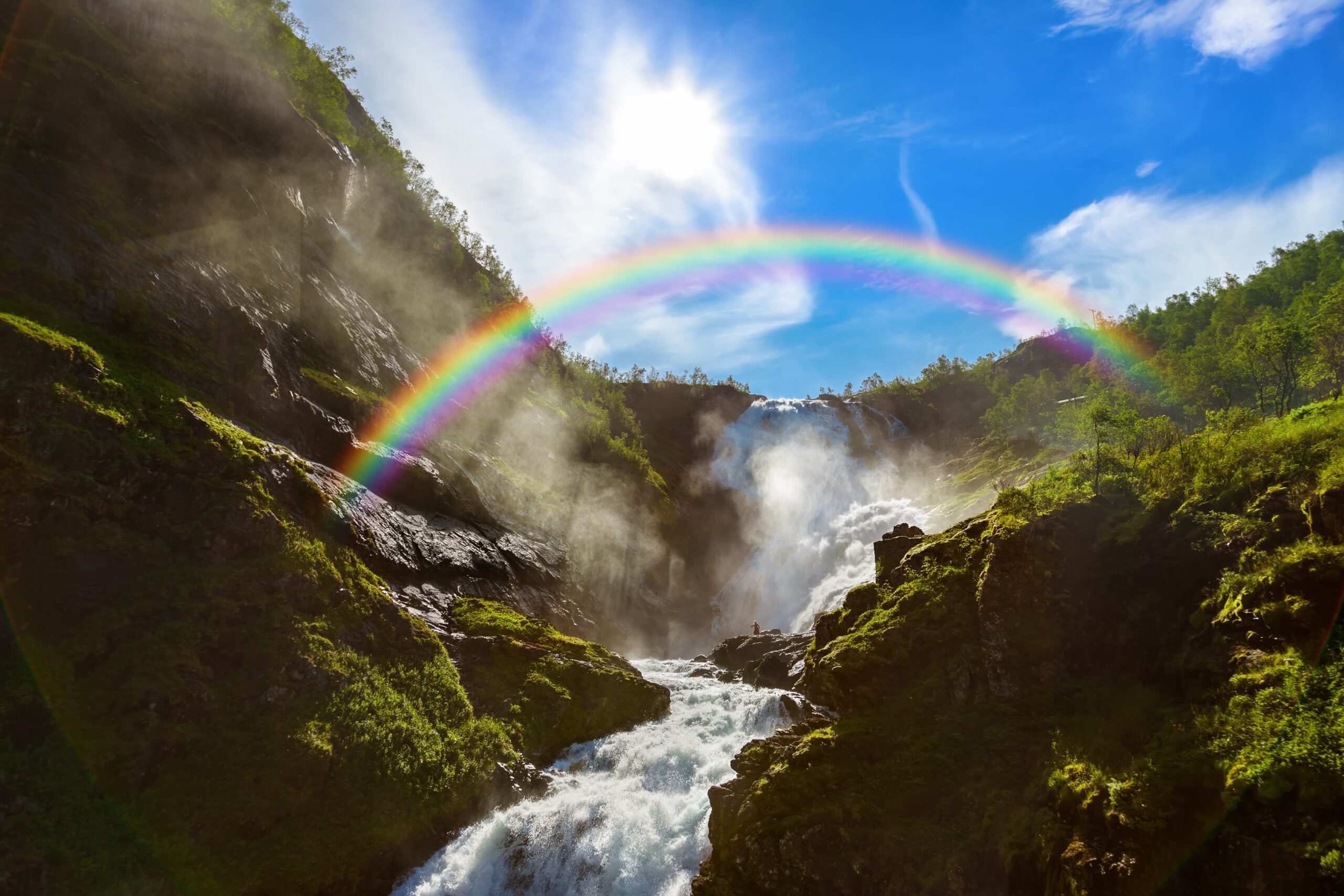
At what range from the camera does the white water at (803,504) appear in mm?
49750

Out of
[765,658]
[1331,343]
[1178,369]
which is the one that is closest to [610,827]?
[765,658]

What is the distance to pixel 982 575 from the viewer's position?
13.6m

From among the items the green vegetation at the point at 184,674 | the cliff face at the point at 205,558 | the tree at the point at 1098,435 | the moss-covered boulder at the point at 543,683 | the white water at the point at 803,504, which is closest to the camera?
the green vegetation at the point at 184,674

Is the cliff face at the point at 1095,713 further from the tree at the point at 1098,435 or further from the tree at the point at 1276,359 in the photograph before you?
the tree at the point at 1276,359

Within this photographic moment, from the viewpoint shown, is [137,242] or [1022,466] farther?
[1022,466]

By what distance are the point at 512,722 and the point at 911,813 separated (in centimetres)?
1265

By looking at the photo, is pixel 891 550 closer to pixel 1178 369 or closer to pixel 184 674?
pixel 184 674

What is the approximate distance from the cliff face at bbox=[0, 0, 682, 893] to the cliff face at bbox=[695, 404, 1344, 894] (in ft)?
28.8

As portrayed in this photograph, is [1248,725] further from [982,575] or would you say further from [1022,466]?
[1022,466]

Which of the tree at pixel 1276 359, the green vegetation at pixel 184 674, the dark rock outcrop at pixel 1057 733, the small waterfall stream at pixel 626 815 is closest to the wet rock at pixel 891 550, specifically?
the dark rock outcrop at pixel 1057 733

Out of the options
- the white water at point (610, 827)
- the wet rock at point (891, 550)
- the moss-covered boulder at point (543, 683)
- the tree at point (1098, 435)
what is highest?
the tree at point (1098, 435)

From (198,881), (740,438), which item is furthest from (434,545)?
(740,438)

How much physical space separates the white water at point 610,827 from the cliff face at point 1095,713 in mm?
1963

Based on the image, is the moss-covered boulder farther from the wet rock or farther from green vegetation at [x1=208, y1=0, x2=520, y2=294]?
green vegetation at [x1=208, y1=0, x2=520, y2=294]
